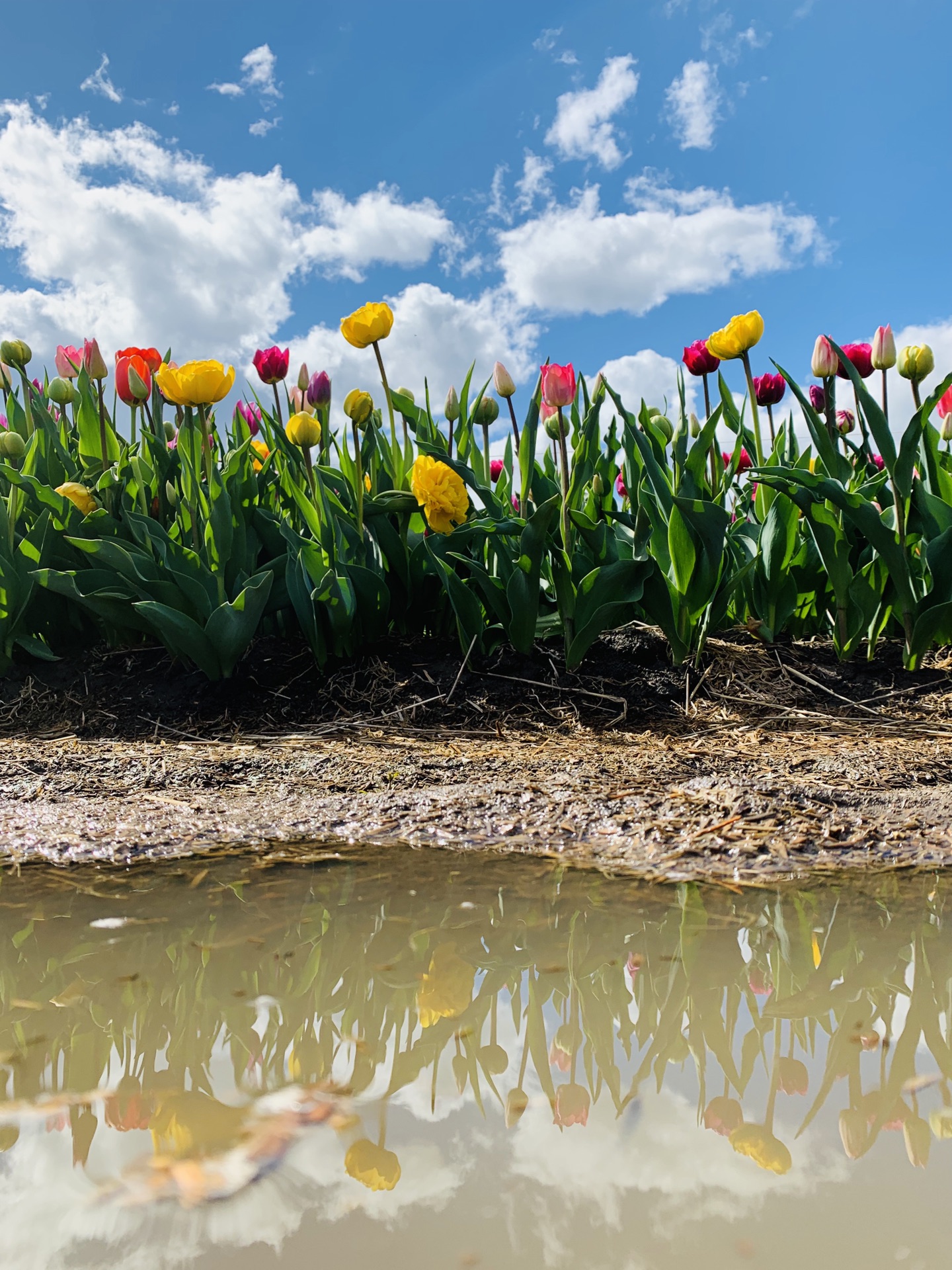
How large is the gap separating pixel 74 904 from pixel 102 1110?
1.92 ft

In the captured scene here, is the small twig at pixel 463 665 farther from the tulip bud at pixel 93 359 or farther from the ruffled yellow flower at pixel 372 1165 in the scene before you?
the ruffled yellow flower at pixel 372 1165

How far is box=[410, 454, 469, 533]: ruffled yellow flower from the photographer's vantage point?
241cm

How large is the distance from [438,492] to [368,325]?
0.53 metres

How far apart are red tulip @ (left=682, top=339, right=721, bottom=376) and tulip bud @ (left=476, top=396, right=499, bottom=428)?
646 mm

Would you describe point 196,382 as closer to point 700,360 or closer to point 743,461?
point 700,360

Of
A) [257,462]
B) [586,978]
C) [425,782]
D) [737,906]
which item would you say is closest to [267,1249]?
[586,978]

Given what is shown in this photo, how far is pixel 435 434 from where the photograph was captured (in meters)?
2.80

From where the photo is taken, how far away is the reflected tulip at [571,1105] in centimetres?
65

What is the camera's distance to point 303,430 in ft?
A: 7.89

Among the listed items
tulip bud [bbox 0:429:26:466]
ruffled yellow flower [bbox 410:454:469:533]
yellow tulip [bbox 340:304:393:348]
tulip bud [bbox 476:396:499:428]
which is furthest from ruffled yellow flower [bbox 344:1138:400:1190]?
tulip bud [bbox 0:429:26:466]

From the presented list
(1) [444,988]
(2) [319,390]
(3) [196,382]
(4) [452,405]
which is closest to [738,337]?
(4) [452,405]

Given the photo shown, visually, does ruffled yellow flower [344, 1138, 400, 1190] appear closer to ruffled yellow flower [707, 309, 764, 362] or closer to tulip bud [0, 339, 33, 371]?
ruffled yellow flower [707, 309, 764, 362]

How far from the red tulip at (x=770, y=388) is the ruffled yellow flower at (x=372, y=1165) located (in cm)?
274

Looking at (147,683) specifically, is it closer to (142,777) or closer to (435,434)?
(142,777)
